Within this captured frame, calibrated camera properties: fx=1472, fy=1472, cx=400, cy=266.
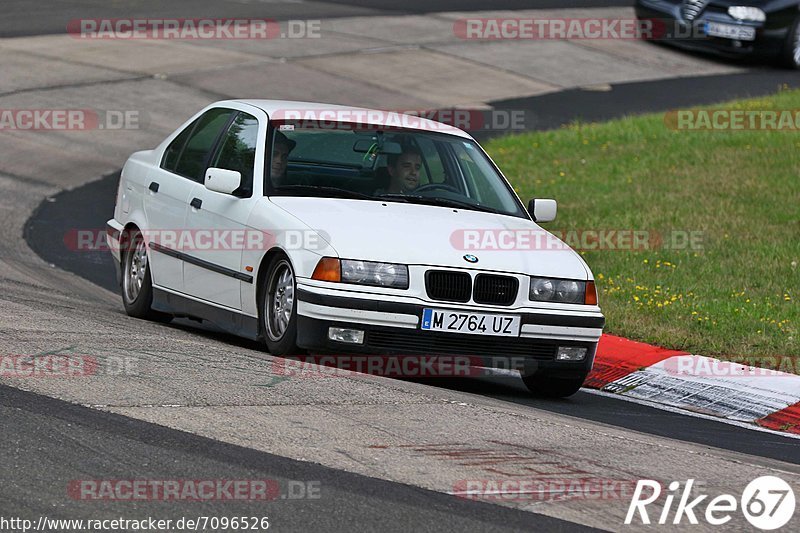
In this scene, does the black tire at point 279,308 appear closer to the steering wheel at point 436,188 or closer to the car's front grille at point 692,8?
the steering wheel at point 436,188

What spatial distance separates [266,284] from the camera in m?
8.57

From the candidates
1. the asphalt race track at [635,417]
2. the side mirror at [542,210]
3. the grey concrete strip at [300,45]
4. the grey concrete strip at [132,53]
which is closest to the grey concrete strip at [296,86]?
the grey concrete strip at [132,53]

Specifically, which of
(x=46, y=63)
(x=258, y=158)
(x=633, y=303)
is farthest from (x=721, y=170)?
(x=46, y=63)

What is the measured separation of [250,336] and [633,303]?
11.8 ft

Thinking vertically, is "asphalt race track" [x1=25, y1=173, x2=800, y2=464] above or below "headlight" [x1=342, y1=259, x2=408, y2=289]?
below

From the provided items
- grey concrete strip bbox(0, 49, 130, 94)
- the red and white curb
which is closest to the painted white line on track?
the red and white curb

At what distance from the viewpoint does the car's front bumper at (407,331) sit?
312 inches

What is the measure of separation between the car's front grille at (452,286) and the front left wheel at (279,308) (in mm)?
790

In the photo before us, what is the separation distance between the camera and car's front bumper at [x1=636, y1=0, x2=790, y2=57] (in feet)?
78.4

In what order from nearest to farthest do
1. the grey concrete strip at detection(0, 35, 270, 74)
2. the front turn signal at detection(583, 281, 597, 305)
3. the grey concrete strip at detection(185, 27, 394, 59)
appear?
the front turn signal at detection(583, 281, 597, 305) → the grey concrete strip at detection(0, 35, 270, 74) → the grey concrete strip at detection(185, 27, 394, 59)

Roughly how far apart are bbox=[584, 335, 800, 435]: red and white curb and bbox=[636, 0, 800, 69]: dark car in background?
573 inches

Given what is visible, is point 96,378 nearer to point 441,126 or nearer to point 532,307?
point 532,307

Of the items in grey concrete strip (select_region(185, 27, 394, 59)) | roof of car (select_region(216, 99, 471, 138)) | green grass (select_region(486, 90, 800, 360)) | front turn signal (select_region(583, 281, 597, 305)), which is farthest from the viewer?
grey concrete strip (select_region(185, 27, 394, 59))

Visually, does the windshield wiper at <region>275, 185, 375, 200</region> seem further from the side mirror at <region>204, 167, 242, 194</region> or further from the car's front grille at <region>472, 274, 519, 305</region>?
the car's front grille at <region>472, 274, 519, 305</region>
